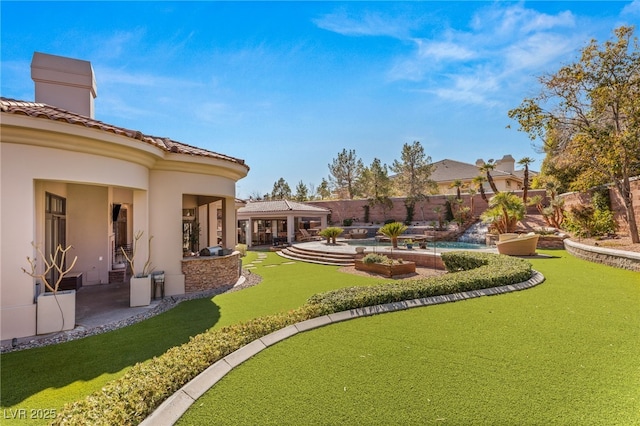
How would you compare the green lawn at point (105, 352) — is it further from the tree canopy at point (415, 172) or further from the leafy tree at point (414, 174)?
the tree canopy at point (415, 172)

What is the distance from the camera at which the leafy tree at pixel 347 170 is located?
44344mm

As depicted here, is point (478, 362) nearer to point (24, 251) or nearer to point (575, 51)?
point (24, 251)

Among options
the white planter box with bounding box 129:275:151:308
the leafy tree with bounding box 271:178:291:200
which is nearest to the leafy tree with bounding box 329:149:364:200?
the leafy tree with bounding box 271:178:291:200

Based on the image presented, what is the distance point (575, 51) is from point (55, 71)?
20227 mm

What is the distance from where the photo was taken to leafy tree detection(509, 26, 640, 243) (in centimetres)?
1196

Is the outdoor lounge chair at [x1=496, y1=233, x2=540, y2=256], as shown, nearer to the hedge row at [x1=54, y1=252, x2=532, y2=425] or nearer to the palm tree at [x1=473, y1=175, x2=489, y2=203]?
the hedge row at [x1=54, y1=252, x2=532, y2=425]

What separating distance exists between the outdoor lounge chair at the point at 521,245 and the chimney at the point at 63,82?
18629 millimetres

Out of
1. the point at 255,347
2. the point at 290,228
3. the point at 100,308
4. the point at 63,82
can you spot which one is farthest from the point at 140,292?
the point at 290,228

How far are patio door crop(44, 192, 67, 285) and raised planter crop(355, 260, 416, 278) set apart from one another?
1066 centimetres

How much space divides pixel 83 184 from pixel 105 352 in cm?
533

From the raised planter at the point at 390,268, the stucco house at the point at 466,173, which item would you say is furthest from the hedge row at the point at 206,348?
the stucco house at the point at 466,173

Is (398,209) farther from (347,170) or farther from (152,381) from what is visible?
(152,381)

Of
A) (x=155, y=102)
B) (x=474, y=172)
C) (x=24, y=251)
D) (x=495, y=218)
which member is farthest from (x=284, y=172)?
(x=24, y=251)

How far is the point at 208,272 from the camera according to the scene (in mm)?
10062
